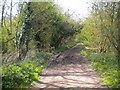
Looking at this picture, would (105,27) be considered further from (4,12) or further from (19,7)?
(4,12)

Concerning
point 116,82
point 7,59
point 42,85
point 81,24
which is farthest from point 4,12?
point 81,24

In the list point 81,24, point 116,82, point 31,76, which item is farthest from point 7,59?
point 81,24

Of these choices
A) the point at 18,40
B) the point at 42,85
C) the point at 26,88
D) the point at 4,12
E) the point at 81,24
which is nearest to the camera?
the point at 26,88

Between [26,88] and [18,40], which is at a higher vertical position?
[18,40]

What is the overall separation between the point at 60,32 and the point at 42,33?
7151 mm

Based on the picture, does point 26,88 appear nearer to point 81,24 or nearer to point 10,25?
point 10,25

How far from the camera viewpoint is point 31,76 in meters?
8.35

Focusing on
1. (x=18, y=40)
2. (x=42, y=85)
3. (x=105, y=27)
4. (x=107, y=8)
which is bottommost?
(x=42, y=85)

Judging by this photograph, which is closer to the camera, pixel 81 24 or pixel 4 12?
pixel 4 12

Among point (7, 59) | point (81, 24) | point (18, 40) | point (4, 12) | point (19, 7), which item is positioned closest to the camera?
point (7, 59)

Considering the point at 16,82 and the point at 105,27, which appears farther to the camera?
the point at 105,27

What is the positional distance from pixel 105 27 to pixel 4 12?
10.5 meters

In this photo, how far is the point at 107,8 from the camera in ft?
48.2

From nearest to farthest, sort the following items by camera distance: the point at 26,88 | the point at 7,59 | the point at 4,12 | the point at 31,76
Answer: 1. the point at 26,88
2. the point at 31,76
3. the point at 7,59
4. the point at 4,12
